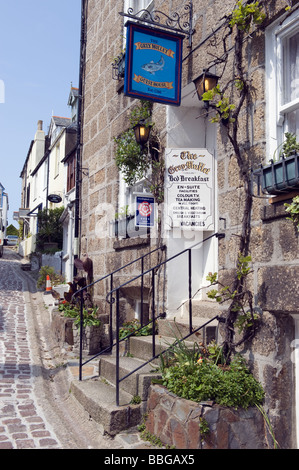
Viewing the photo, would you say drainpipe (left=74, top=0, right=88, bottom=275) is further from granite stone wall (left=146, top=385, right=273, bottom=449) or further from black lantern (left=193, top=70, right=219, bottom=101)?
granite stone wall (left=146, top=385, right=273, bottom=449)

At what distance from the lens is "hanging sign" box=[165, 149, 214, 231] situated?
5.41m

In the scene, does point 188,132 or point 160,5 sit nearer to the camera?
point 188,132

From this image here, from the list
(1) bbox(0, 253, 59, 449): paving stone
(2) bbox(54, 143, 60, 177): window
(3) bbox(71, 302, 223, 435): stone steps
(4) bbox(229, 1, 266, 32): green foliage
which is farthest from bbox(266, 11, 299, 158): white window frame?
(2) bbox(54, 143, 60, 177): window

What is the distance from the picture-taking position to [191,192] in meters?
5.42

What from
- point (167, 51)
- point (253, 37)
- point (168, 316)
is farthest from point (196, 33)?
point (168, 316)

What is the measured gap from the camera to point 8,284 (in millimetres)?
14367

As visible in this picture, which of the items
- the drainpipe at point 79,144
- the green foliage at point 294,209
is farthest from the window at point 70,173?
the green foliage at point 294,209

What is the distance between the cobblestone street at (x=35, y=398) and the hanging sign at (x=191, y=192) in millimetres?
2458

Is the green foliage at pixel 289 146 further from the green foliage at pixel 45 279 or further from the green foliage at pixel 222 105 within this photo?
the green foliage at pixel 45 279

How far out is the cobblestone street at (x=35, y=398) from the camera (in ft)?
13.2

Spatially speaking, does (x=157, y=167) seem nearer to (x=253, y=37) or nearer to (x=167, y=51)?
(x=167, y=51)

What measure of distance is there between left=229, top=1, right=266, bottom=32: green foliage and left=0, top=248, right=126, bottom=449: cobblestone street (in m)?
3.90

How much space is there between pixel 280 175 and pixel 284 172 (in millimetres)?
60

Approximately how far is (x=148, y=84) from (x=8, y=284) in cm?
1101
